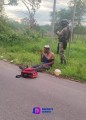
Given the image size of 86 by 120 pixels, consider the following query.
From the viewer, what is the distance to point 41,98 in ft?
23.3

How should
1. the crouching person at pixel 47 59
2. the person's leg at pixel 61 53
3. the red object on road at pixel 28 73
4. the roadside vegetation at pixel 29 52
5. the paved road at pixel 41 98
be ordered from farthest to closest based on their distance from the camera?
the person's leg at pixel 61 53 → the crouching person at pixel 47 59 → the roadside vegetation at pixel 29 52 → the red object on road at pixel 28 73 → the paved road at pixel 41 98

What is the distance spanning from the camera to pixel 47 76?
1034 centimetres

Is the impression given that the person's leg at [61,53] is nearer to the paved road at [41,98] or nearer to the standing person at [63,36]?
the standing person at [63,36]

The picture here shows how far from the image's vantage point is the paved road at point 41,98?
232 inches

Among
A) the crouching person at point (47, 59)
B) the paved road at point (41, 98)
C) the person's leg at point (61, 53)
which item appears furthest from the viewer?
the person's leg at point (61, 53)

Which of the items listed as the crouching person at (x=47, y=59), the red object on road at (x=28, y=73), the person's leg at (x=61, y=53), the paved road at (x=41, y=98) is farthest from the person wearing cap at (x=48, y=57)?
the red object on road at (x=28, y=73)

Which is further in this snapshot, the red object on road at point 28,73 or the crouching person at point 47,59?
the crouching person at point 47,59

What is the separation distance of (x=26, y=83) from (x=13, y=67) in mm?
3319

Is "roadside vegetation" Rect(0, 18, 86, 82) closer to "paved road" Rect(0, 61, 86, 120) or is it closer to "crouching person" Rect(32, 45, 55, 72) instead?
"crouching person" Rect(32, 45, 55, 72)

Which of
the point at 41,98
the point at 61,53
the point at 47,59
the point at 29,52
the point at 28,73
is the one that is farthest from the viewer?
the point at 29,52

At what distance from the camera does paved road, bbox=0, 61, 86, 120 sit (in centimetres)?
589

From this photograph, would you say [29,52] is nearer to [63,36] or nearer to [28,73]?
[63,36]

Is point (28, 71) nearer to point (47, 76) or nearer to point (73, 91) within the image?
point (47, 76)

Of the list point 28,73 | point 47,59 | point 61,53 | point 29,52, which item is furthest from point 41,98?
point 29,52
